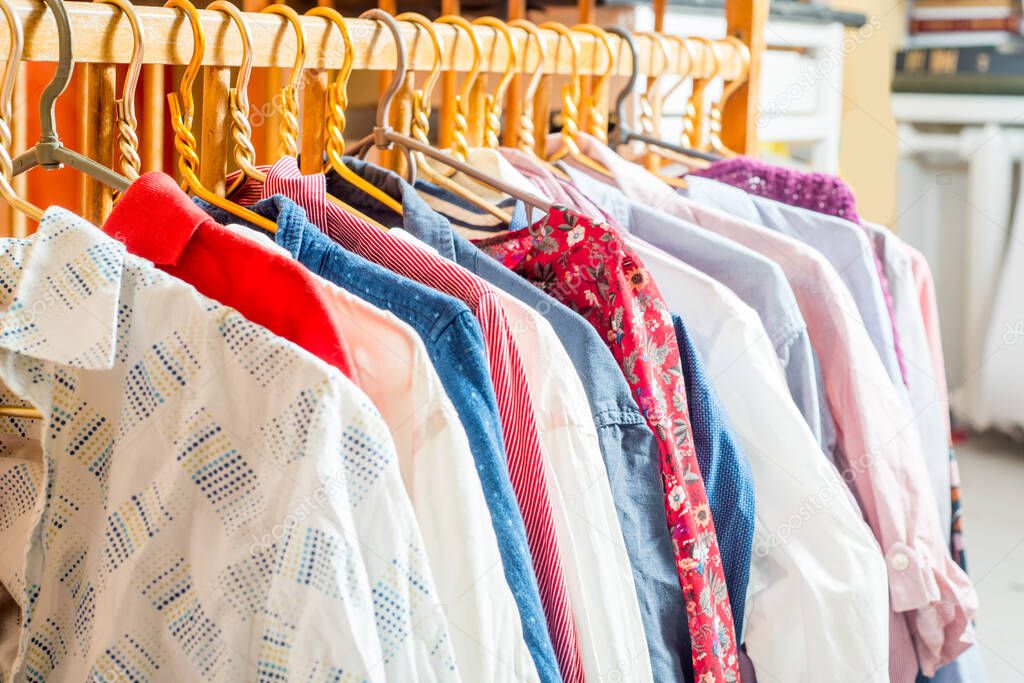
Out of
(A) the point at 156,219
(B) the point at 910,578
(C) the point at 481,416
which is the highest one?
(A) the point at 156,219

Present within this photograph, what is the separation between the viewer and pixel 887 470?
0.91m

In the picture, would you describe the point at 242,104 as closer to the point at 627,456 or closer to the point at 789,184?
the point at 627,456

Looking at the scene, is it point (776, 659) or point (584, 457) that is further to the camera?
point (776, 659)

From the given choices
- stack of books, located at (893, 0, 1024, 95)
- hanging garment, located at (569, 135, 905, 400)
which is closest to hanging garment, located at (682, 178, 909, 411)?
hanging garment, located at (569, 135, 905, 400)

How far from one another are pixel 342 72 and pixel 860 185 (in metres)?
2.21

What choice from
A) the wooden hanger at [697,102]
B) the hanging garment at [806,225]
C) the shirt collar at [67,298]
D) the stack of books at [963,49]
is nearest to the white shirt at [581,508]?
the shirt collar at [67,298]

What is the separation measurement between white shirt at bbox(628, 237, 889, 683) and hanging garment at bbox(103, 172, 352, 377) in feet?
1.23

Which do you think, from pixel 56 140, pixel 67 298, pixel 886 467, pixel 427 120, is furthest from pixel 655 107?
pixel 67 298

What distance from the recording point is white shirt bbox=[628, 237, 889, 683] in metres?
0.80

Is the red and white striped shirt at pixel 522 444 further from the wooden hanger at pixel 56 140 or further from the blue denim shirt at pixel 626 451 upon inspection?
the wooden hanger at pixel 56 140

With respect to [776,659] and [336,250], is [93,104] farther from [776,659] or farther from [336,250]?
[776,659]

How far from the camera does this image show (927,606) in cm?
91

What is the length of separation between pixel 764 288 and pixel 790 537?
0.20 metres

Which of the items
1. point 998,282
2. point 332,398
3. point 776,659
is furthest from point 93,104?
point 998,282
